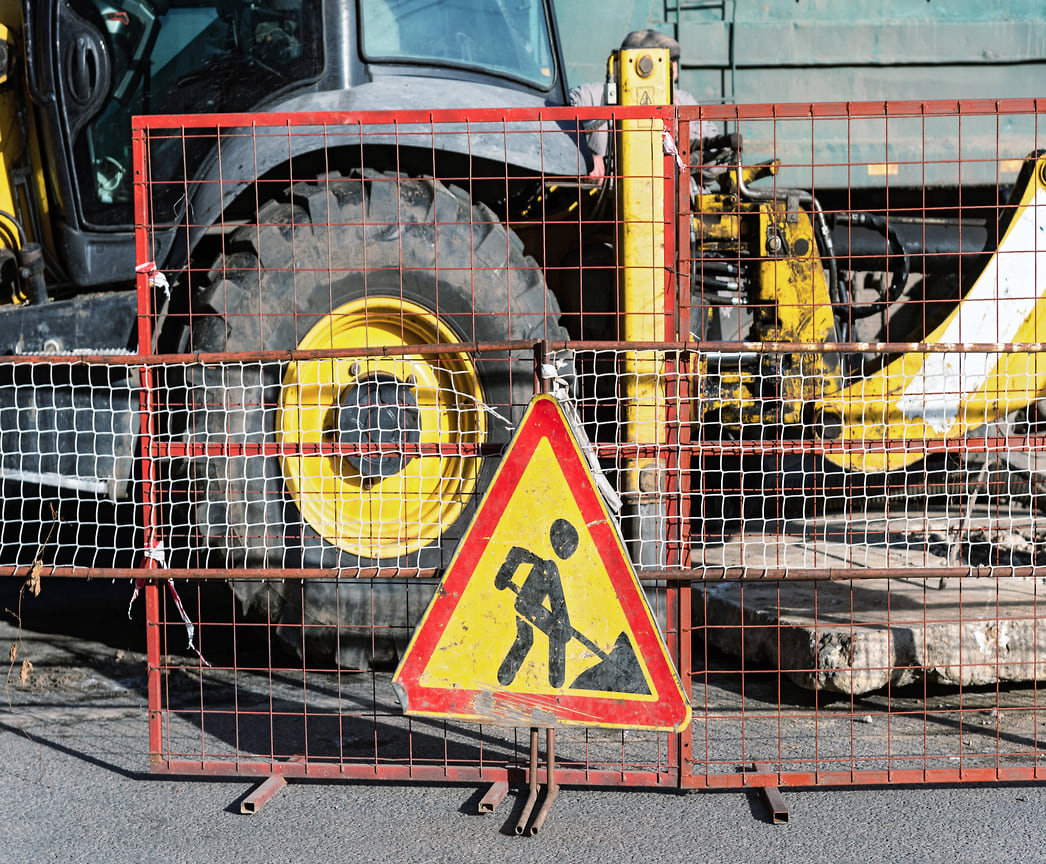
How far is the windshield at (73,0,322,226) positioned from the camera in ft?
15.1

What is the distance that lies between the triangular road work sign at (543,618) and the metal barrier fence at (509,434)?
0.11 meters

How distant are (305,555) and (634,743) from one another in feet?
4.58

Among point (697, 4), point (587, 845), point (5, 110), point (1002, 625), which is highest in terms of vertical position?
point (697, 4)

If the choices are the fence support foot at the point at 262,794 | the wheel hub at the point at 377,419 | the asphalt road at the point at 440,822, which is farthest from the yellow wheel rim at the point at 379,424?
the asphalt road at the point at 440,822

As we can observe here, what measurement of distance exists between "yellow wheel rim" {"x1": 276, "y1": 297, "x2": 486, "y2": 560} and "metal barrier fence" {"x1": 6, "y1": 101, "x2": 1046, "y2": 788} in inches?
0.7

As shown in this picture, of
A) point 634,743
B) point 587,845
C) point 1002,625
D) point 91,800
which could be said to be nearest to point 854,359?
point 1002,625

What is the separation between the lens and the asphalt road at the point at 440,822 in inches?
118

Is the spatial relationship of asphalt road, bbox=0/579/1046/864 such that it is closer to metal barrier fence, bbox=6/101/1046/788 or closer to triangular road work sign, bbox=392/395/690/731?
metal barrier fence, bbox=6/101/1046/788

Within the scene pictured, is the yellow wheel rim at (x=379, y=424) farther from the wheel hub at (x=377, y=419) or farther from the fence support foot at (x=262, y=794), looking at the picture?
the fence support foot at (x=262, y=794)

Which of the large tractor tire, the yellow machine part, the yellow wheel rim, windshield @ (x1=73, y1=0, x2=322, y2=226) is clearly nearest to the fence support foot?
the large tractor tire

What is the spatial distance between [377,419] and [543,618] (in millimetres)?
1220

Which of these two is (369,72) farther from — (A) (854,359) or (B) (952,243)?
(B) (952,243)

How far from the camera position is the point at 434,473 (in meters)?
4.27

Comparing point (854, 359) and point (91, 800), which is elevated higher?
point (854, 359)
